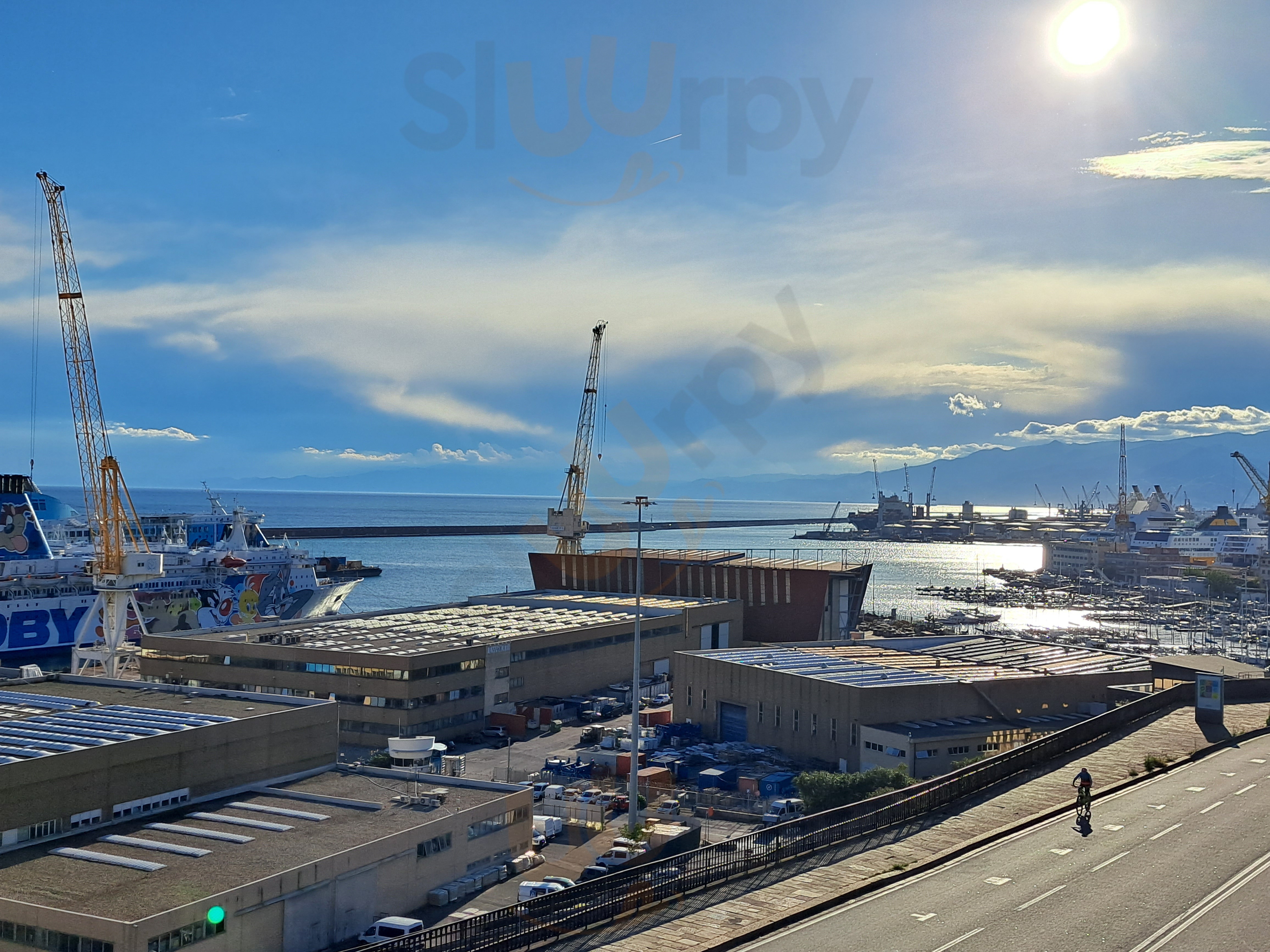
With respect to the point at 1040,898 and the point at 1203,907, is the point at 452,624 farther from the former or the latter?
the point at 1203,907

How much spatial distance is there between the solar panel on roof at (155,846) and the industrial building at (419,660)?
20457 millimetres

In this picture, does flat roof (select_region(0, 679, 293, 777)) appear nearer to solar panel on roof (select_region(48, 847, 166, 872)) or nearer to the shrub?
solar panel on roof (select_region(48, 847, 166, 872))

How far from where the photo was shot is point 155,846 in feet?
71.8

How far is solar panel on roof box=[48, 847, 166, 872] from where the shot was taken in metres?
20.5

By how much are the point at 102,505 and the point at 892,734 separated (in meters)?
45.3

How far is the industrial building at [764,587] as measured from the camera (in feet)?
238

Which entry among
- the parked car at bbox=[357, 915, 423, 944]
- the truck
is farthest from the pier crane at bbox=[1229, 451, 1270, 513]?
the parked car at bbox=[357, 915, 423, 944]

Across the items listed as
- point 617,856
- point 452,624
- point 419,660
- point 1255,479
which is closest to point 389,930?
point 617,856

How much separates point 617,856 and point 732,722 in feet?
71.9

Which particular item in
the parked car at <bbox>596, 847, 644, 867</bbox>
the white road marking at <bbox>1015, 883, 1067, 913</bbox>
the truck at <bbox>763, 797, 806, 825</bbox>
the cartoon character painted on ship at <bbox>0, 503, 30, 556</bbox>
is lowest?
the truck at <bbox>763, 797, 806, 825</bbox>

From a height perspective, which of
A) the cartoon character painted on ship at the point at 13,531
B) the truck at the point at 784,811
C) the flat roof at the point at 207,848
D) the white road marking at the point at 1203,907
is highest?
the cartoon character painted on ship at the point at 13,531

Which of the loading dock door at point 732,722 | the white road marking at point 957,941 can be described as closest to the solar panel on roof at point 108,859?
the white road marking at point 957,941

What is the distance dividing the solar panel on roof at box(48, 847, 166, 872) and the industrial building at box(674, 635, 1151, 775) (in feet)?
81.0

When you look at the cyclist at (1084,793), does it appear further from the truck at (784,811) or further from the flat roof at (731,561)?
the flat roof at (731,561)
